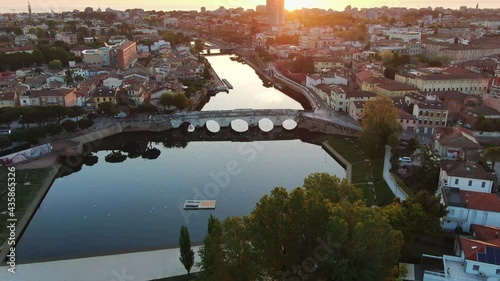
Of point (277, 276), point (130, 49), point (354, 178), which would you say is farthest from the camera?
point (130, 49)

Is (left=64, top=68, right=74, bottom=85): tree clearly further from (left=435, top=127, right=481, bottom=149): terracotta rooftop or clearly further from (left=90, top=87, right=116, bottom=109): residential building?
(left=435, top=127, right=481, bottom=149): terracotta rooftop

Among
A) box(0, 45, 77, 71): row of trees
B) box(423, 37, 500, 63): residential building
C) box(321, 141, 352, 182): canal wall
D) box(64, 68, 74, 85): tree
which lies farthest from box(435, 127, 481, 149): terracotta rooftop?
box(0, 45, 77, 71): row of trees

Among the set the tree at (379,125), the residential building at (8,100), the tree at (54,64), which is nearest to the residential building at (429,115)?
Answer: the tree at (379,125)

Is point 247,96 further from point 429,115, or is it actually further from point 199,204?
point 199,204

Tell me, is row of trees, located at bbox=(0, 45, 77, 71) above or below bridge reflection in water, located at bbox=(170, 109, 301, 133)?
above

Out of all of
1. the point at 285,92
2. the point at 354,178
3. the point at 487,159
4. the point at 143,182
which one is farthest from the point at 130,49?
the point at 487,159

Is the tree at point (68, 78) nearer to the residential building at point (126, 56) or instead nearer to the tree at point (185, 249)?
the residential building at point (126, 56)

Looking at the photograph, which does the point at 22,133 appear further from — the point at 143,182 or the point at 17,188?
the point at 143,182
